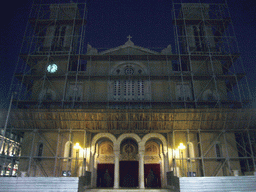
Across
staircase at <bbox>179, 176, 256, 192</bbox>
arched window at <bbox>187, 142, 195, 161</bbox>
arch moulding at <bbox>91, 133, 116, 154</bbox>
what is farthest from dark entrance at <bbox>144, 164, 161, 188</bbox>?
staircase at <bbox>179, 176, 256, 192</bbox>

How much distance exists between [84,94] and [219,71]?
1637cm

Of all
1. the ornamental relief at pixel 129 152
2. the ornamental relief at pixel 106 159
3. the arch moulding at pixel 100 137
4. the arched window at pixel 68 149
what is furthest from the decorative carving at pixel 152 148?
the arched window at pixel 68 149

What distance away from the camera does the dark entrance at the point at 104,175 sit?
2409cm

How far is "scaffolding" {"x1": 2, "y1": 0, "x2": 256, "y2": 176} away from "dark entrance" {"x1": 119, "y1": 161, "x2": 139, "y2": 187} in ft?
13.9

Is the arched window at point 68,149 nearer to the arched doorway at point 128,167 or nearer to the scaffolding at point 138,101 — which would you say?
the scaffolding at point 138,101

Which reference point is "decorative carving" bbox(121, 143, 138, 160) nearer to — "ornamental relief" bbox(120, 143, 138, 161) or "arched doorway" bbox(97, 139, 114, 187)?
"ornamental relief" bbox(120, 143, 138, 161)

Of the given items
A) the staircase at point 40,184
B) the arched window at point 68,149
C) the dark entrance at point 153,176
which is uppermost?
the arched window at point 68,149

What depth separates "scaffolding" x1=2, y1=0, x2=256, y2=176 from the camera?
21656 millimetres

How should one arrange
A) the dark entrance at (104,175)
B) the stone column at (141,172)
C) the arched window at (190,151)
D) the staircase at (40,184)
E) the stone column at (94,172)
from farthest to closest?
1. the dark entrance at (104,175)
2. the stone column at (94,172)
3. the arched window at (190,151)
4. the stone column at (141,172)
5. the staircase at (40,184)

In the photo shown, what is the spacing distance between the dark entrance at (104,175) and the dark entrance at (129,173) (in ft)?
4.05

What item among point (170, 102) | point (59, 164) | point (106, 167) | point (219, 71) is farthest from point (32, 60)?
point (219, 71)

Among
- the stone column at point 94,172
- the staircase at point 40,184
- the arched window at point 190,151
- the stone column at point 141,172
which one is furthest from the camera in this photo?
the stone column at point 94,172

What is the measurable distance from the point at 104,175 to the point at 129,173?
2795 mm

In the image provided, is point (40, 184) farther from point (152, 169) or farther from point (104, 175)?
point (152, 169)
